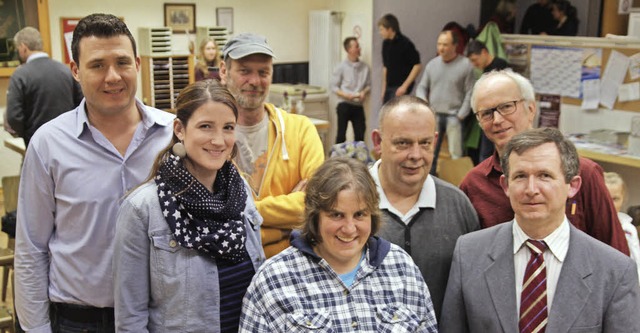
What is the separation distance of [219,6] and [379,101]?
11.0 ft

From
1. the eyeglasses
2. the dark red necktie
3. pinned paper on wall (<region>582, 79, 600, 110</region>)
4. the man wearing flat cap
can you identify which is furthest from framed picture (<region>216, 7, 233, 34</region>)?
the dark red necktie

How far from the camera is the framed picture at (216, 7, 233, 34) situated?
8.66 m

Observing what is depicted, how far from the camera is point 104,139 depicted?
196cm

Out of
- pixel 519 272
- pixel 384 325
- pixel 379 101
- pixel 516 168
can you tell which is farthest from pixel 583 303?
pixel 379 101

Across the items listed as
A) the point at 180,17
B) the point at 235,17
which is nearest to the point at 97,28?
the point at 180,17

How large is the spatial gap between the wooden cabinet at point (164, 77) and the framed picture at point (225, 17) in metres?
0.88

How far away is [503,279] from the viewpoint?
1.92 meters

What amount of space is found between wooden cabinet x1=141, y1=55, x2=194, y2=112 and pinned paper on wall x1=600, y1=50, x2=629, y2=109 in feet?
14.7

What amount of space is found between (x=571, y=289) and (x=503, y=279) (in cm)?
18

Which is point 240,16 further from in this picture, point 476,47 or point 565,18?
point 565,18

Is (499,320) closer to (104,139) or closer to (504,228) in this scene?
(504,228)

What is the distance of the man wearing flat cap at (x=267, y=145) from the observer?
2.24 metres

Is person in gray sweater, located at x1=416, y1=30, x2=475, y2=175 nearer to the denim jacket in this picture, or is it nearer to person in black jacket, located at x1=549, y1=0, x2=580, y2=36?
person in black jacket, located at x1=549, y1=0, x2=580, y2=36

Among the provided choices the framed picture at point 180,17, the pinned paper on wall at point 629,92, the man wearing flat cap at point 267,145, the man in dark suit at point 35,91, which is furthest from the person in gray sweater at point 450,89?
the man wearing flat cap at point 267,145
